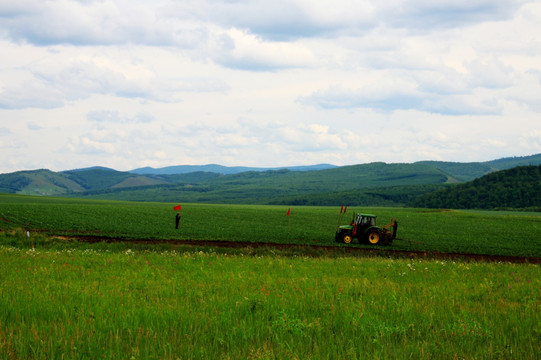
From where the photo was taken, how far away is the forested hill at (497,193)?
147000 mm

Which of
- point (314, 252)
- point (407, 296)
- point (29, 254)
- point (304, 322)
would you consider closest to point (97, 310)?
point (304, 322)

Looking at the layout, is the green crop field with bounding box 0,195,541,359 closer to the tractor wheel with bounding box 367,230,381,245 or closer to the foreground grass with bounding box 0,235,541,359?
the foreground grass with bounding box 0,235,541,359

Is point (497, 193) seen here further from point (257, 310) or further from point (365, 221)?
point (257, 310)

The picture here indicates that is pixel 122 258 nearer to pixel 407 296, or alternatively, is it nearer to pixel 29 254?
pixel 29 254

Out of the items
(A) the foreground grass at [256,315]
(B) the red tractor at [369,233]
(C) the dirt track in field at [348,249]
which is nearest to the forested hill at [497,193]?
(C) the dirt track in field at [348,249]

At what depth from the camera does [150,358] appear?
7.16 m

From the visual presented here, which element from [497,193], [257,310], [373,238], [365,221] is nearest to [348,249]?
[373,238]

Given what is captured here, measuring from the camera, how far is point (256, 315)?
992 centimetres

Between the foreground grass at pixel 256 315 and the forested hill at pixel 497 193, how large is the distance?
148 m

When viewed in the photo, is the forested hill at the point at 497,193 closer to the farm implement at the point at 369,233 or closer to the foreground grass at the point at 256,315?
the farm implement at the point at 369,233

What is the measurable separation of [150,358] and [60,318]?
3022 millimetres

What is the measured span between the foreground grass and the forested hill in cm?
14784

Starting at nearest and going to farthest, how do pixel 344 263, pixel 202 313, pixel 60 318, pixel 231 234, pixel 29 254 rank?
pixel 60 318
pixel 202 313
pixel 29 254
pixel 344 263
pixel 231 234

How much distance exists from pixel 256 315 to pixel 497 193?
165 meters
